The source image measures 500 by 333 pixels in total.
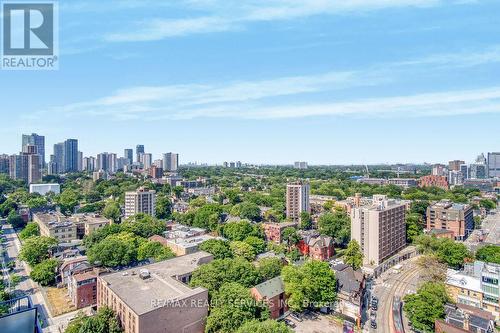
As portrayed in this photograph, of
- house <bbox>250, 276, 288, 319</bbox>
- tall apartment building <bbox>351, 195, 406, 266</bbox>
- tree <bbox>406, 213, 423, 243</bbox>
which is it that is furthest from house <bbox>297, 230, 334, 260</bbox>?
house <bbox>250, 276, 288, 319</bbox>

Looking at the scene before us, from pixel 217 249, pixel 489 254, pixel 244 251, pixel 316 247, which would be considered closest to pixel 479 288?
pixel 489 254

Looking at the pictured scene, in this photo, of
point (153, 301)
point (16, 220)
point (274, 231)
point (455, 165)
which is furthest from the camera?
point (455, 165)

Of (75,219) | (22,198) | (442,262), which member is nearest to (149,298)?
(442,262)

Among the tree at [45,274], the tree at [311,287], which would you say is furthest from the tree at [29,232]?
the tree at [311,287]

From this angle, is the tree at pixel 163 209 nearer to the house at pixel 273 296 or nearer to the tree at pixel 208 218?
the tree at pixel 208 218

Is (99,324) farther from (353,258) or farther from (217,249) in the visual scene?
(353,258)
